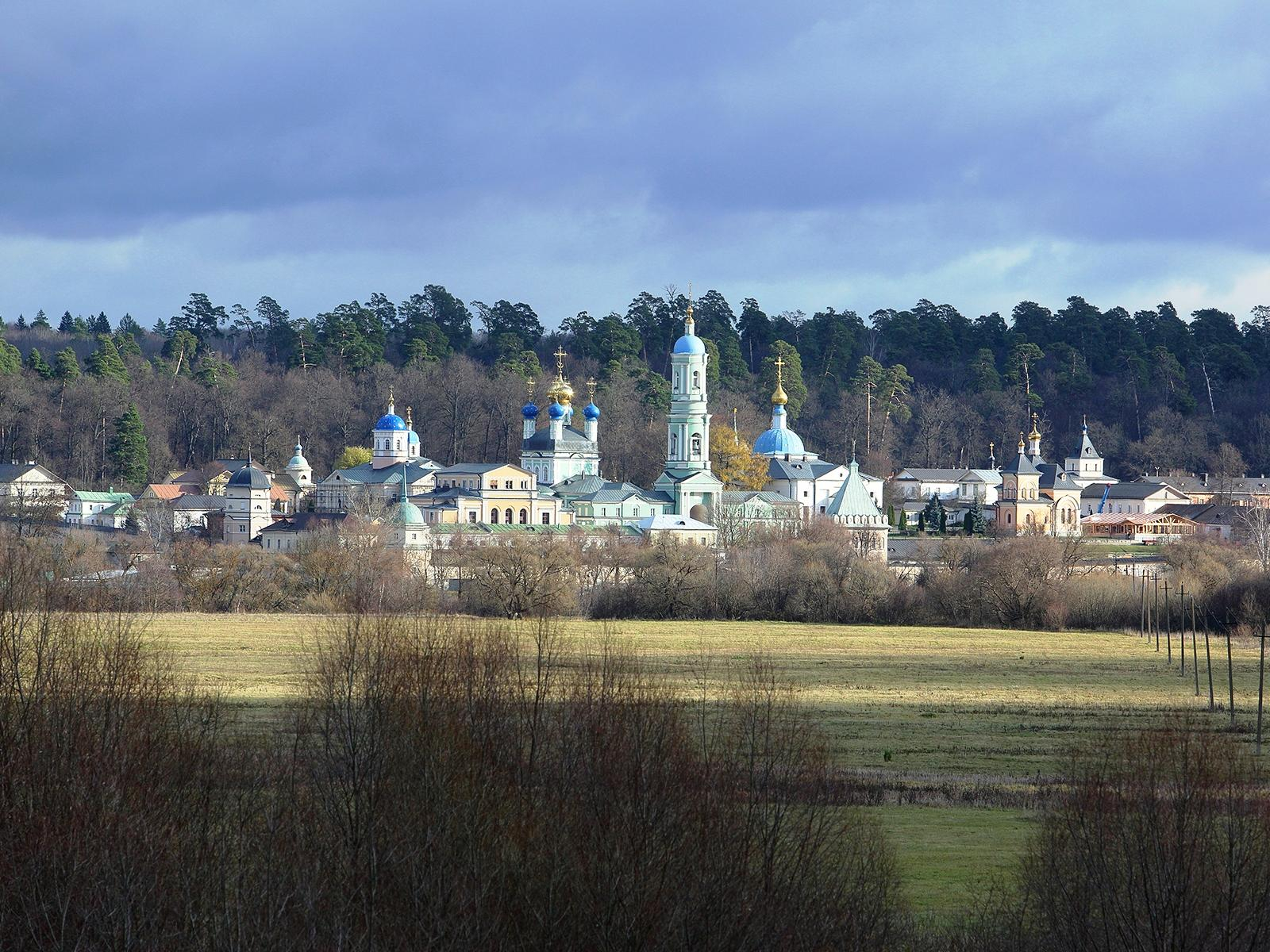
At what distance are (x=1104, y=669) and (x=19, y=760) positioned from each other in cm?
2837

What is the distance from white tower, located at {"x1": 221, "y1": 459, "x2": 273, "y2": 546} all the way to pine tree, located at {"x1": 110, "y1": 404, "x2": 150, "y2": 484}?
1846 centimetres

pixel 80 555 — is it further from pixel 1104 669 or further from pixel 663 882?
pixel 663 882

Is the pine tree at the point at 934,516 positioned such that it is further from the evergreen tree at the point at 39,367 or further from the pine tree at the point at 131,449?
the evergreen tree at the point at 39,367

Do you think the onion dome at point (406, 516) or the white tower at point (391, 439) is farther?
the white tower at point (391, 439)

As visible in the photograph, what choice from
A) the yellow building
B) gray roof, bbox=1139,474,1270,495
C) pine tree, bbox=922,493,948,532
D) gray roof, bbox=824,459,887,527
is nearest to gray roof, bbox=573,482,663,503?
the yellow building

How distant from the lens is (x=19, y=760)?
16000mm

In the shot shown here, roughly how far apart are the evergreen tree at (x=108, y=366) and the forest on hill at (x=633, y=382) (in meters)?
0.20

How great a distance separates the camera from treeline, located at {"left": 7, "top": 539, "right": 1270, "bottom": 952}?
14227 millimetres

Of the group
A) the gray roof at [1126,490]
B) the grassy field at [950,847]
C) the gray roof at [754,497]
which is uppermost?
the gray roof at [1126,490]

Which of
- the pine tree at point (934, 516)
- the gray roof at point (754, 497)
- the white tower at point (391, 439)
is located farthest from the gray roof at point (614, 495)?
the pine tree at point (934, 516)

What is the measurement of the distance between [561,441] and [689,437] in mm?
5680

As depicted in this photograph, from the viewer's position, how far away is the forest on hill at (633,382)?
3967 inches

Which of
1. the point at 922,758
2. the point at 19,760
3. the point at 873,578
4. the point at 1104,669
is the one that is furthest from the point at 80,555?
the point at 19,760

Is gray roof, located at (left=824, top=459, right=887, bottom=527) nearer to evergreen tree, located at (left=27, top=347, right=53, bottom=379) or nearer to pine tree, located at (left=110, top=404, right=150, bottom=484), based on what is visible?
pine tree, located at (left=110, top=404, right=150, bottom=484)
